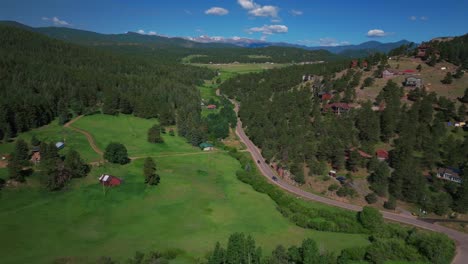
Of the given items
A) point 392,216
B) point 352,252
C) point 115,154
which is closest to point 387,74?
point 392,216

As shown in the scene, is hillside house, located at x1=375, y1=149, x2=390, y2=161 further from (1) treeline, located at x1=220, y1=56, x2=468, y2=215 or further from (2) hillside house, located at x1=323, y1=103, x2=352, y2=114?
(2) hillside house, located at x1=323, y1=103, x2=352, y2=114

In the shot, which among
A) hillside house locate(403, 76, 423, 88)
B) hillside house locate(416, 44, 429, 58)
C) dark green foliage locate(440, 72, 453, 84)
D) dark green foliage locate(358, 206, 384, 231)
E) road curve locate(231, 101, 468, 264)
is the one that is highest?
hillside house locate(416, 44, 429, 58)

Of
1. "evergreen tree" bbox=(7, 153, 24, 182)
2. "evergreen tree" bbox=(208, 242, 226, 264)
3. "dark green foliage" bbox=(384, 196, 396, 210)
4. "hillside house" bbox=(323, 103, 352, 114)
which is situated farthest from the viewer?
"hillside house" bbox=(323, 103, 352, 114)

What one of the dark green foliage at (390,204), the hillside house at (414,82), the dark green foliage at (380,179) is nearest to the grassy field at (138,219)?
the dark green foliage at (390,204)

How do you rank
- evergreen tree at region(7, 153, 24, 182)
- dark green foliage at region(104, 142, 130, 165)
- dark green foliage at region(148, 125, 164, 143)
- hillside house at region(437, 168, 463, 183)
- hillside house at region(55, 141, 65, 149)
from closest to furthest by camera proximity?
evergreen tree at region(7, 153, 24, 182) → hillside house at region(437, 168, 463, 183) → dark green foliage at region(104, 142, 130, 165) → hillside house at region(55, 141, 65, 149) → dark green foliage at region(148, 125, 164, 143)

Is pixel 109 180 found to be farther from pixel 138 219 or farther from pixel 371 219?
pixel 371 219

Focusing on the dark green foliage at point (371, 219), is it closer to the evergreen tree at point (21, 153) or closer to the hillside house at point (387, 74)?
the evergreen tree at point (21, 153)

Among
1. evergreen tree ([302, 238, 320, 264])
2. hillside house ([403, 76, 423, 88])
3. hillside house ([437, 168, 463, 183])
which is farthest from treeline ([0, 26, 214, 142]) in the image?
hillside house ([403, 76, 423, 88])
